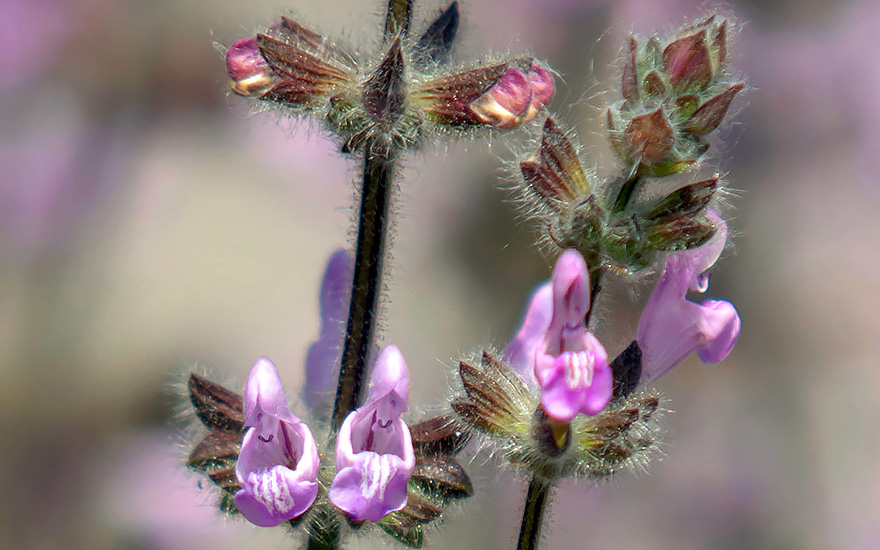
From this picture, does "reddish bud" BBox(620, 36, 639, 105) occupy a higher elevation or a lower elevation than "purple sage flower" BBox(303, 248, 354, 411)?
higher

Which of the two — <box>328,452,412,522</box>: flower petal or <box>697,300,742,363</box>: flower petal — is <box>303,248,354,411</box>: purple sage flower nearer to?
<box>328,452,412,522</box>: flower petal

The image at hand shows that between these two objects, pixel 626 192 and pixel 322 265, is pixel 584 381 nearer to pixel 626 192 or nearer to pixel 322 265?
pixel 626 192

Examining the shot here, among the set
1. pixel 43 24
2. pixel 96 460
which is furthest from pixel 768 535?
pixel 43 24

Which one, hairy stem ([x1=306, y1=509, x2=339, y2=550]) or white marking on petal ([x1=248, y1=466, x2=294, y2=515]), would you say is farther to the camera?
hairy stem ([x1=306, y1=509, x2=339, y2=550])

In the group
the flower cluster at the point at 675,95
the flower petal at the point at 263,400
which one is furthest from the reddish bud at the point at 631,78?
the flower petal at the point at 263,400

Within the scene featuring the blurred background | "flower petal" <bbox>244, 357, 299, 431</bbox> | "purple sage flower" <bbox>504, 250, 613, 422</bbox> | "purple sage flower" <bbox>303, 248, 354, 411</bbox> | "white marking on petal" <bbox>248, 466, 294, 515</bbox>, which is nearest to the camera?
"purple sage flower" <bbox>504, 250, 613, 422</bbox>

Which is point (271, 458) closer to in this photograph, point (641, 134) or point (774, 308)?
point (641, 134)

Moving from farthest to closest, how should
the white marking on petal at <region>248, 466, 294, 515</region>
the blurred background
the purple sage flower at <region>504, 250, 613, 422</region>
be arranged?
the blurred background, the white marking on petal at <region>248, 466, 294, 515</region>, the purple sage flower at <region>504, 250, 613, 422</region>

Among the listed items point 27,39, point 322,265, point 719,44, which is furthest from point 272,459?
point 27,39

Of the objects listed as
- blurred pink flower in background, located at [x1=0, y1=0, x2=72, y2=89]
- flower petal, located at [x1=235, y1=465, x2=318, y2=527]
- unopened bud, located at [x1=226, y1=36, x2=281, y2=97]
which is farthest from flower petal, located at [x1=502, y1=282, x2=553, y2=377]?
blurred pink flower in background, located at [x1=0, y1=0, x2=72, y2=89]
